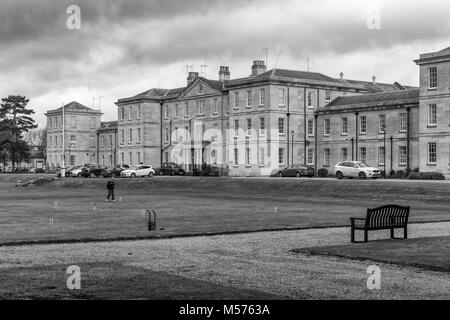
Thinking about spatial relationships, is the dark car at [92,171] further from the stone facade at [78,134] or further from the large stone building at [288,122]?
the stone facade at [78,134]

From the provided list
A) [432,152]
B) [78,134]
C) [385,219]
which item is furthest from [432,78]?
[78,134]

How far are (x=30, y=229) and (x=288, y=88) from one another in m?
62.7

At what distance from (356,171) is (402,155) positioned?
41.1ft

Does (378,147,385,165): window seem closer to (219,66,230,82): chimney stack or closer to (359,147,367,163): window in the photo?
(359,147,367,163): window

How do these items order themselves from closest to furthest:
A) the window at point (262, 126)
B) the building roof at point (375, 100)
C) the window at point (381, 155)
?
the building roof at point (375, 100) < the window at point (381, 155) < the window at point (262, 126)

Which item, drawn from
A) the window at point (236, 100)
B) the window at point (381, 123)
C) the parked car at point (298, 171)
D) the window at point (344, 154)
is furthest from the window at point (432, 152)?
the window at point (236, 100)

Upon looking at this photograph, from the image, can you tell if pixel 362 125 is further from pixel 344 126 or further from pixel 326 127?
pixel 326 127

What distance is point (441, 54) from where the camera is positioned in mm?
65688

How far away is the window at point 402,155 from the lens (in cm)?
7269

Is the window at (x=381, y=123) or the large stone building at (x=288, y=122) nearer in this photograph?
the large stone building at (x=288, y=122)

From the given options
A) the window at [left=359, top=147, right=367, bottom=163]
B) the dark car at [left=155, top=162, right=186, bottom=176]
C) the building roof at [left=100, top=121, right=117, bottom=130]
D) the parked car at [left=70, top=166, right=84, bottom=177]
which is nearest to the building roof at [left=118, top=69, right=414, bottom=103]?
the dark car at [left=155, top=162, right=186, bottom=176]

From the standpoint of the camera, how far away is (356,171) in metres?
62.5

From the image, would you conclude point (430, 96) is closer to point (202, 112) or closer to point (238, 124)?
point (238, 124)

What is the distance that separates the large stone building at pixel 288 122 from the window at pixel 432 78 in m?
0.09
